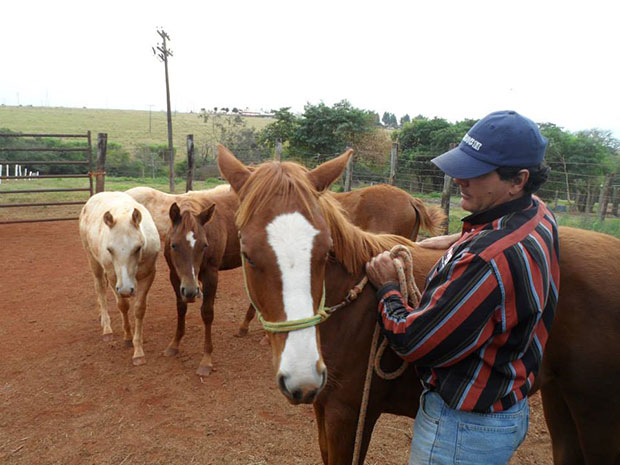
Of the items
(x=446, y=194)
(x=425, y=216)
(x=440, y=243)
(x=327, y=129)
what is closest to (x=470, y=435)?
(x=440, y=243)

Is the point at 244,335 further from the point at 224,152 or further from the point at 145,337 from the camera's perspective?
the point at 224,152

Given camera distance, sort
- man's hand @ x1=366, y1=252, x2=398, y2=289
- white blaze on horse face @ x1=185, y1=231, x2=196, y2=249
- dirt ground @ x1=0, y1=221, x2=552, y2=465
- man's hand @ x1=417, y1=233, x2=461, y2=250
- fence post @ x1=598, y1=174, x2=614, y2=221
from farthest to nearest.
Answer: fence post @ x1=598, y1=174, x2=614, y2=221
white blaze on horse face @ x1=185, y1=231, x2=196, y2=249
dirt ground @ x1=0, y1=221, x2=552, y2=465
man's hand @ x1=417, y1=233, x2=461, y2=250
man's hand @ x1=366, y1=252, x2=398, y2=289

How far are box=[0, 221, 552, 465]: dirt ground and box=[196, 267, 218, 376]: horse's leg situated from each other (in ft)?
0.39

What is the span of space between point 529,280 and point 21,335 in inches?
231

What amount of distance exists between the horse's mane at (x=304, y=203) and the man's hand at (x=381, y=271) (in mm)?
110

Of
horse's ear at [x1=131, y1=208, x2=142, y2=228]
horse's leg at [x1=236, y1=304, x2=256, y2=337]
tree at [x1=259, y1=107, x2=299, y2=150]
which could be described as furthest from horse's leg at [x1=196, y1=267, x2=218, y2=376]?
tree at [x1=259, y1=107, x2=299, y2=150]

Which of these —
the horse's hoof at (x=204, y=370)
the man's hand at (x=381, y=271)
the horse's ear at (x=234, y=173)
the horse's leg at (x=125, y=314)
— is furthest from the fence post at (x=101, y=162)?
the man's hand at (x=381, y=271)

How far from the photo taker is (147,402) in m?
3.72

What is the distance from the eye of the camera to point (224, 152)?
1.92 metres

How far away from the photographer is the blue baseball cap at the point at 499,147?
1.36m

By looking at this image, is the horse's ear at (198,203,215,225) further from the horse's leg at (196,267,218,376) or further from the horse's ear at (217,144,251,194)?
the horse's ear at (217,144,251,194)

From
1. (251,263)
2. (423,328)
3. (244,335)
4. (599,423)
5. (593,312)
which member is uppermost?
(251,263)

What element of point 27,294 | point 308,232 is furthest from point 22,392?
point 308,232

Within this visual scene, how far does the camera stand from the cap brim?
1.39m
